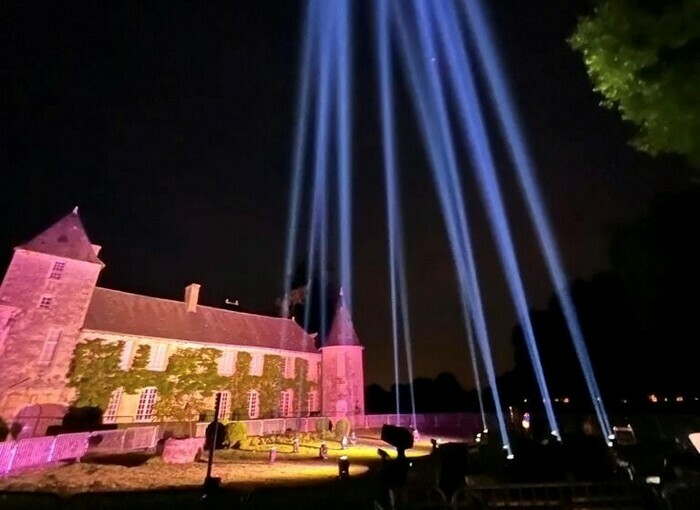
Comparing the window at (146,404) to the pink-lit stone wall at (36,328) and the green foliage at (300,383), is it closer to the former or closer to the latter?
the pink-lit stone wall at (36,328)

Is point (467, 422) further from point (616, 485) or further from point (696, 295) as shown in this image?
point (616, 485)

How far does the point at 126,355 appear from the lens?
29.9 meters

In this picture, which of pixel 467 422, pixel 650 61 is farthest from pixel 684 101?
pixel 467 422

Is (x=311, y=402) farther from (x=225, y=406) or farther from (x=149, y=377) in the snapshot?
(x=149, y=377)

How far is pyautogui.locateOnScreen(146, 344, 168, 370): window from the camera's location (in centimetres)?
3100

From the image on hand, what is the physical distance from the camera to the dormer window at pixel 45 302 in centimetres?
2719

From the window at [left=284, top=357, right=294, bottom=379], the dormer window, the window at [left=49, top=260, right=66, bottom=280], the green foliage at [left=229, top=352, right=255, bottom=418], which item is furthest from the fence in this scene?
the window at [left=49, top=260, right=66, bottom=280]

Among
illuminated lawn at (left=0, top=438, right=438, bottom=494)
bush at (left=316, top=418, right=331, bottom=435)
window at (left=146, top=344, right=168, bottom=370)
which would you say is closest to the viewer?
illuminated lawn at (left=0, top=438, right=438, bottom=494)

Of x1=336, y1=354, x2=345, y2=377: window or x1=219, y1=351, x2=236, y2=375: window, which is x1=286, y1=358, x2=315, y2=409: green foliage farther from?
x1=219, y1=351, x2=236, y2=375: window

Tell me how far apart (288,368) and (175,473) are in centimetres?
2435

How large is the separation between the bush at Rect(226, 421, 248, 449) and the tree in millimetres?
23834

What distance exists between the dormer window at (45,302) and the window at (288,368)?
19.7 m

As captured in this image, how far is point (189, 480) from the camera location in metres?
14.5

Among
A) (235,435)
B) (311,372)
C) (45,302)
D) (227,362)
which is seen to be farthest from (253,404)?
(45,302)
